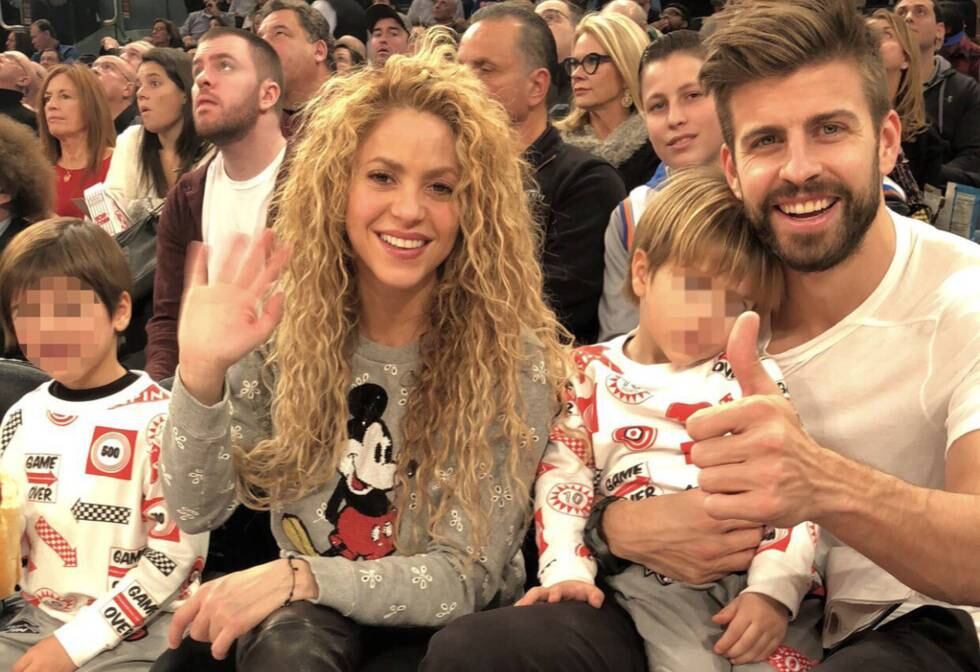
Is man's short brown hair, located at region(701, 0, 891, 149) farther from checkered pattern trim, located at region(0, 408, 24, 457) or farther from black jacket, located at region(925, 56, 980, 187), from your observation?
black jacket, located at region(925, 56, 980, 187)

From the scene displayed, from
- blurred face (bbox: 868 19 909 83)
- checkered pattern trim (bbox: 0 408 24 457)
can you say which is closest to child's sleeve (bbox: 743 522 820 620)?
checkered pattern trim (bbox: 0 408 24 457)

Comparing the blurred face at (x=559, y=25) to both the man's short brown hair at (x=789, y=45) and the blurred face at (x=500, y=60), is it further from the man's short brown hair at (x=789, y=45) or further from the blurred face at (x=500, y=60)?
the man's short brown hair at (x=789, y=45)

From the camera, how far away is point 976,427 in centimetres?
158

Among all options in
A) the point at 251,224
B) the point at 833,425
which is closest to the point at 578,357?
the point at 833,425

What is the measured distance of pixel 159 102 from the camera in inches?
191

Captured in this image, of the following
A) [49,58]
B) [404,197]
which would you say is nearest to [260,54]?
[404,197]

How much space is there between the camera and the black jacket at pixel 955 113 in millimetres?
4840

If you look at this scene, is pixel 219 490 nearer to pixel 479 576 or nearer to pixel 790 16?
pixel 479 576

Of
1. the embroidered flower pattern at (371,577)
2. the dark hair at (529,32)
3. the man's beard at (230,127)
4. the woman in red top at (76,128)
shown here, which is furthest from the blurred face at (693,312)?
the woman in red top at (76,128)

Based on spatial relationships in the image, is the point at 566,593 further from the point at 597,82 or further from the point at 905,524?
the point at 597,82

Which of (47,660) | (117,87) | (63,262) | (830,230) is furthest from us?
(117,87)

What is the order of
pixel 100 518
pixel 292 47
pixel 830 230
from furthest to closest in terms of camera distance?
pixel 292 47 < pixel 100 518 < pixel 830 230

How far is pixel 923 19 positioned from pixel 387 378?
405 cm

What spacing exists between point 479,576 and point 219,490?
1.58ft
